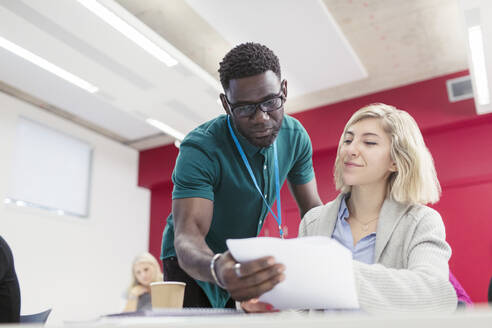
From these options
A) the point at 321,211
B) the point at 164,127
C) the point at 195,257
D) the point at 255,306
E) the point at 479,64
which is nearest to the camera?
the point at 255,306

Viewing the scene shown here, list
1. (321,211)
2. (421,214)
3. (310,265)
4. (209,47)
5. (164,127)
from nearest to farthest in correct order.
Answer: (310,265) → (421,214) → (321,211) → (209,47) → (164,127)

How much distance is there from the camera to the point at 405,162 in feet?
4.94

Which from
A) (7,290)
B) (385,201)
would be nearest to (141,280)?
(7,290)

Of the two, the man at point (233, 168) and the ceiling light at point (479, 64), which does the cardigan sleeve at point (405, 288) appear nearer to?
the man at point (233, 168)

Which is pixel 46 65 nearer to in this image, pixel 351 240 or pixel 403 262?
pixel 351 240

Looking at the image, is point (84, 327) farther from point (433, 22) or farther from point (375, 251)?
point (433, 22)

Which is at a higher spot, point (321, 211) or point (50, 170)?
point (50, 170)

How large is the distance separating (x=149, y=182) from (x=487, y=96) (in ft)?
13.2

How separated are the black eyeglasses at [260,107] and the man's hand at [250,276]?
598 millimetres

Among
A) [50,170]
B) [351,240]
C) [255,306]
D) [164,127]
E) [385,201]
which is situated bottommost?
[255,306]

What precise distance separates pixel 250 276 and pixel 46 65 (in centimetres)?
364

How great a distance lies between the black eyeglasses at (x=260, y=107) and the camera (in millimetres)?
1387

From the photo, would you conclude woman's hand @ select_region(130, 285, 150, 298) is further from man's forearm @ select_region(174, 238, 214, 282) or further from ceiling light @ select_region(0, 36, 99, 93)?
man's forearm @ select_region(174, 238, 214, 282)

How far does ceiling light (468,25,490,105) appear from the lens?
3.28 metres
